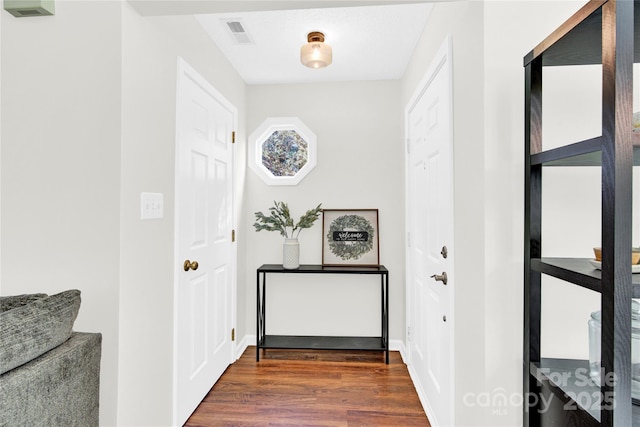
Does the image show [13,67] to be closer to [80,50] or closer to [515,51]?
[80,50]

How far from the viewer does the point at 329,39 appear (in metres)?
2.32

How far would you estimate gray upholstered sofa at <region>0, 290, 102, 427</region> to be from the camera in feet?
3.04

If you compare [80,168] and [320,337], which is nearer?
[80,168]

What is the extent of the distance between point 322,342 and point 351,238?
91 cm

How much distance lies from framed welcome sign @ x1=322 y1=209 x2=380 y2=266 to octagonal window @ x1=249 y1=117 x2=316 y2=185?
455 millimetres

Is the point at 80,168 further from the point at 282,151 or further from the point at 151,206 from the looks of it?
the point at 282,151

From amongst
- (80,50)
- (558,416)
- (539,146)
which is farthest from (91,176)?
(558,416)

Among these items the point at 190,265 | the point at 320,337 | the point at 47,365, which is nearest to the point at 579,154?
the point at 47,365

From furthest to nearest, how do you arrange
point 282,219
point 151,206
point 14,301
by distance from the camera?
point 282,219 → point 151,206 → point 14,301

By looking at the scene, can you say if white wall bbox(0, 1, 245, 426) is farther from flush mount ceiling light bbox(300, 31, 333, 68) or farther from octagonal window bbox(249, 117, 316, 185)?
octagonal window bbox(249, 117, 316, 185)

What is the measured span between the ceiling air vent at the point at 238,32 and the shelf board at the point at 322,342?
229 cm

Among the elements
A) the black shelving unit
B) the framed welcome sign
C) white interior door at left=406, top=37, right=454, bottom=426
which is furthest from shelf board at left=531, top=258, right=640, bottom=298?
the framed welcome sign

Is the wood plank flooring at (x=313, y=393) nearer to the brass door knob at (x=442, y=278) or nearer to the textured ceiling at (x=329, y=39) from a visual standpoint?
the brass door knob at (x=442, y=278)

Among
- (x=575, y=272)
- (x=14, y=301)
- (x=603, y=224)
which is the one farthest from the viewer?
(x=14, y=301)
